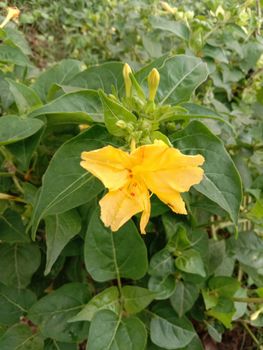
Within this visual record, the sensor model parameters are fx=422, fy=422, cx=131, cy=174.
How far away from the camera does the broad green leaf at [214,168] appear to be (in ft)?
3.15

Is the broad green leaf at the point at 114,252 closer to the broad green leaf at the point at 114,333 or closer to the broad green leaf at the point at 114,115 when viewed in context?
the broad green leaf at the point at 114,333

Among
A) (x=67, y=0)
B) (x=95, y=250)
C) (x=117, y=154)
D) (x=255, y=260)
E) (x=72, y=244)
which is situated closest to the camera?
(x=117, y=154)

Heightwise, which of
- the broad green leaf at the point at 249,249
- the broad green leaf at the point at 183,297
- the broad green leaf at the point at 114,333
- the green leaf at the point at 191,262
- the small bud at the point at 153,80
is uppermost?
the small bud at the point at 153,80

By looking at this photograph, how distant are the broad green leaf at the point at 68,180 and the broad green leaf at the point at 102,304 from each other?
1.07 feet

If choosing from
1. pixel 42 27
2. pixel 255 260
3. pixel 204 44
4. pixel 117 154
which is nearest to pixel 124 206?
pixel 117 154

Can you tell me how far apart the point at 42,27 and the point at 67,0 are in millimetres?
232

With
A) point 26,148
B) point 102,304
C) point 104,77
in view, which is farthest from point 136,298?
point 104,77

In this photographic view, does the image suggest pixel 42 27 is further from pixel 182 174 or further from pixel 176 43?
pixel 182 174

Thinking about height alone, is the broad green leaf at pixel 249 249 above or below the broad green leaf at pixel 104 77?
below

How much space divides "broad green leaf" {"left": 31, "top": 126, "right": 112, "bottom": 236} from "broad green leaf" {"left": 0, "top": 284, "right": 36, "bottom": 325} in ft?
1.46

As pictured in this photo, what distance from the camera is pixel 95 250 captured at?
1.16m

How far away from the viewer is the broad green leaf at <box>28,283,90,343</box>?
1.18 m

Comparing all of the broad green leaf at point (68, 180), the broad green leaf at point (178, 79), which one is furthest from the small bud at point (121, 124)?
the broad green leaf at point (178, 79)

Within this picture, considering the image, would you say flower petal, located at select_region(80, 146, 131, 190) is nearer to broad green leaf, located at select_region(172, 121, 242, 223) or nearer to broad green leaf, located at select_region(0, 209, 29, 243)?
broad green leaf, located at select_region(172, 121, 242, 223)
